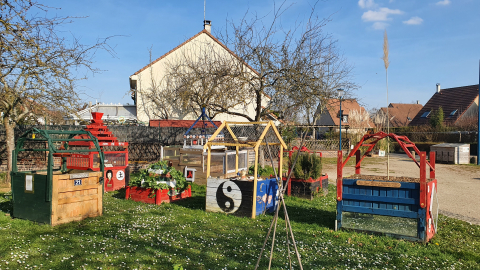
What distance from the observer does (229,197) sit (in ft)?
27.7

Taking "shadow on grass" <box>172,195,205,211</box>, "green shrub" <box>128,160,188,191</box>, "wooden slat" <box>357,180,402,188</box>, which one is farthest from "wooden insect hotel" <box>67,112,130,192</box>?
"wooden slat" <box>357,180,402,188</box>

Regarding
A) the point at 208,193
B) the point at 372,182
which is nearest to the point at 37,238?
the point at 208,193

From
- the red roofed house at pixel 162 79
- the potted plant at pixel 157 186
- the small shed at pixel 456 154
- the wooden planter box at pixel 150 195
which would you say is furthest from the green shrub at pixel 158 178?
the small shed at pixel 456 154

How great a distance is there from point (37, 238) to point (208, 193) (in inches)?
151

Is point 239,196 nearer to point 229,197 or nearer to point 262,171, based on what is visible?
point 229,197

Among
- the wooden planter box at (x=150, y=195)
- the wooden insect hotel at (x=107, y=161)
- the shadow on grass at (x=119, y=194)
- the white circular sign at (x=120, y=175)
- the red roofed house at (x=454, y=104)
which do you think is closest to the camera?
the wooden planter box at (x=150, y=195)

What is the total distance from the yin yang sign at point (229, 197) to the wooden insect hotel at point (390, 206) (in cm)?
233

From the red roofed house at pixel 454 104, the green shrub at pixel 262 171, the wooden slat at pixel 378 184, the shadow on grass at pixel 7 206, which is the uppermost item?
the red roofed house at pixel 454 104

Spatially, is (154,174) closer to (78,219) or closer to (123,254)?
(78,219)

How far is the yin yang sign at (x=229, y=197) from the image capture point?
27.3 feet

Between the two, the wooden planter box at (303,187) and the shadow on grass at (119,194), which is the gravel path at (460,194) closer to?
the wooden planter box at (303,187)

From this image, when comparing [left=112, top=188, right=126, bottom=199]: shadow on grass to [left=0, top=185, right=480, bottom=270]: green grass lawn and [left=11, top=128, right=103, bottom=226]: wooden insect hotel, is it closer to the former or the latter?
[left=0, top=185, right=480, bottom=270]: green grass lawn

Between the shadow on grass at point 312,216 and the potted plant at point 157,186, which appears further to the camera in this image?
the potted plant at point 157,186

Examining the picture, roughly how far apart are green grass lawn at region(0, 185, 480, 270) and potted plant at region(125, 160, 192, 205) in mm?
1204
